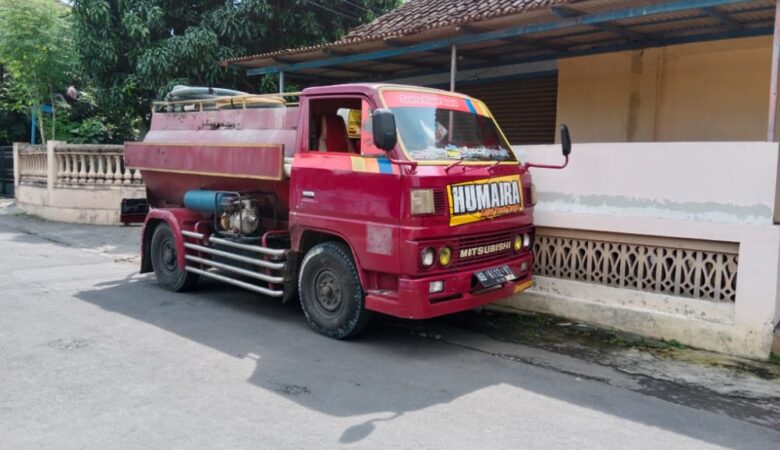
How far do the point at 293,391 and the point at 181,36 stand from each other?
11.0 m

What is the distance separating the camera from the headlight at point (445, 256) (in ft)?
17.8

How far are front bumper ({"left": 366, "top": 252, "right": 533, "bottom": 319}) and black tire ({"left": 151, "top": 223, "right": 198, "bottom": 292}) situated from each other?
3272 millimetres

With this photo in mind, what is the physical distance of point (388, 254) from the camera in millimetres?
5359

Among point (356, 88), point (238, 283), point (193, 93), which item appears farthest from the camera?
point (193, 93)

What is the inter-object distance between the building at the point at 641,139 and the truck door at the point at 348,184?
2300 mm

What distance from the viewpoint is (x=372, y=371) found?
205 inches

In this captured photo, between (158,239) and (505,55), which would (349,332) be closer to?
(158,239)

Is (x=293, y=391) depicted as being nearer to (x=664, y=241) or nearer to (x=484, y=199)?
(x=484, y=199)

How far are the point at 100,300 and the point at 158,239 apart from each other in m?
1.12

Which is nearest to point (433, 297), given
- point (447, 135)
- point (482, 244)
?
point (482, 244)

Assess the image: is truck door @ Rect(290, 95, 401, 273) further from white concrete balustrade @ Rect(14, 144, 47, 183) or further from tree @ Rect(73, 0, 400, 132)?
white concrete balustrade @ Rect(14, 144, 47, 183)

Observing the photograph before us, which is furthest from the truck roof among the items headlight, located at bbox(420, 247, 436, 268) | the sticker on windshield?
headlight, located at bbox(420, 247, 436, 268)

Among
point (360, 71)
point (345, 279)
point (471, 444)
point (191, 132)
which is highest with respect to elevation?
point (360, 71)

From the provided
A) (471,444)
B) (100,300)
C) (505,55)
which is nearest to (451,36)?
(505,55)
